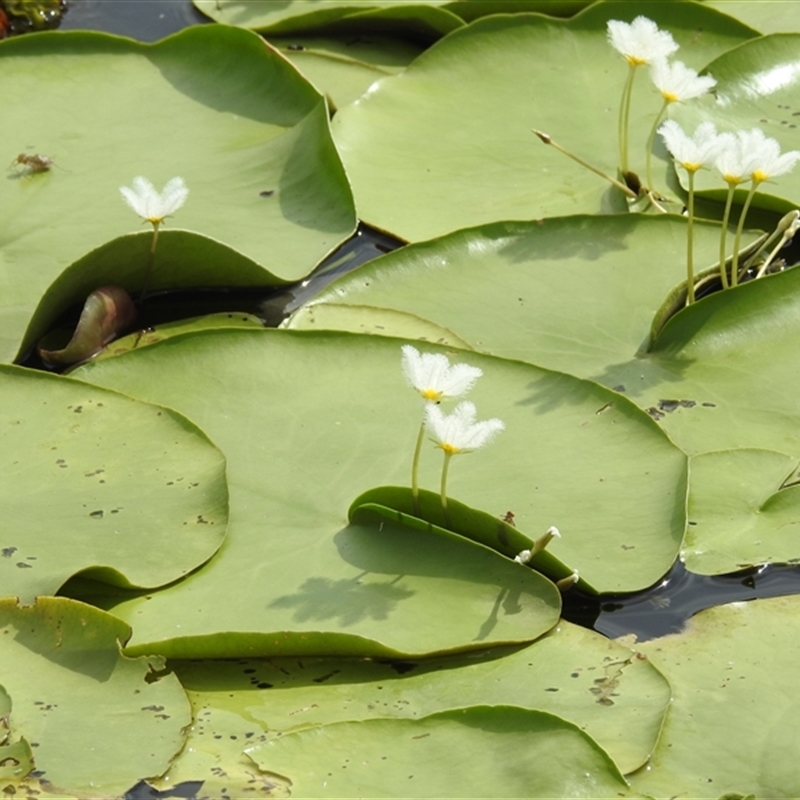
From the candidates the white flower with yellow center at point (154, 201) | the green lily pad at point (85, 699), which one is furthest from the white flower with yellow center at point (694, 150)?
the green lily pad at point (85, 699)

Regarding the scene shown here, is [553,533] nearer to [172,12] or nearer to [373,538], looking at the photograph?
[373,538]

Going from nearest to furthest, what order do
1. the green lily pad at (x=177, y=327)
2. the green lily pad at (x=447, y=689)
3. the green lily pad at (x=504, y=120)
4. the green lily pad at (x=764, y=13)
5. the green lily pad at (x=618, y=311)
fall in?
1. the green lily pad at (x=447, y=689)
2. the green lily pad at (x=618, y=311)
3. the green lily pad at (x=177, y=327)
4. the green lily pad at (x=504, y=120)
5. the green lily pad at (x=764, y=13)

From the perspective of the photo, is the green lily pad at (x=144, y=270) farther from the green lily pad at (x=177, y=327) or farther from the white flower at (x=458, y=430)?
the white flower at (x=458, y=430)

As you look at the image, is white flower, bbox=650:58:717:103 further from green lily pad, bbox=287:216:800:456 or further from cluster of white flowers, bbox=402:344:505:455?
cluster of white flowers, bbox=402:344:505:455

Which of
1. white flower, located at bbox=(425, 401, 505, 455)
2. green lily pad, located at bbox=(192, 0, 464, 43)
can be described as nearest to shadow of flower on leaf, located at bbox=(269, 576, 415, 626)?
white flower, located at bbox=(425, 401, 505, 455)

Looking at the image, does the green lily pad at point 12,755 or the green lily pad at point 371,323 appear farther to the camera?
the green lily pad at point 371,323

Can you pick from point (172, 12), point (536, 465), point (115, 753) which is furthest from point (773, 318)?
point (172, 12)
